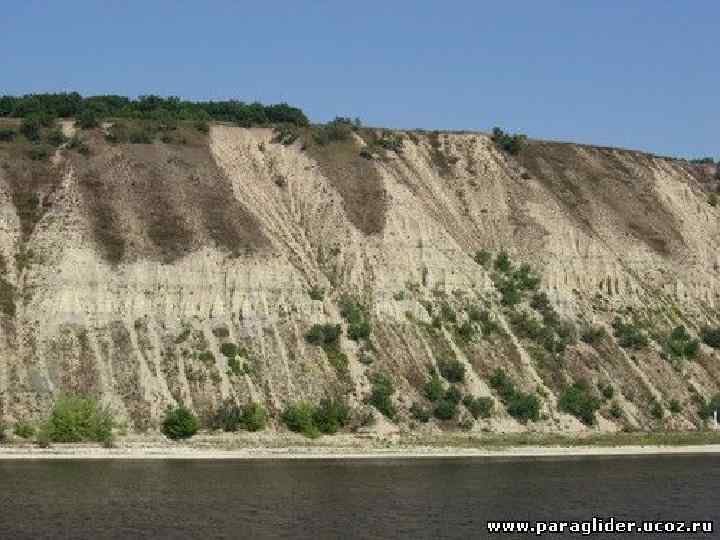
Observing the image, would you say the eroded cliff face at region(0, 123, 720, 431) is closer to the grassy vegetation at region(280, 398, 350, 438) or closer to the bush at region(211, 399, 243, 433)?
the bush at region(211, 399, 243, 433)

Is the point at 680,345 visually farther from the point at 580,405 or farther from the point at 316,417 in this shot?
the point at 316,417

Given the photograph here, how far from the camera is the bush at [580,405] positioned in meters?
82.0

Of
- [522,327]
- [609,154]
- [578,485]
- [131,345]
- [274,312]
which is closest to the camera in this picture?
[578,485]

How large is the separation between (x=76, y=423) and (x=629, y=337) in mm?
39250

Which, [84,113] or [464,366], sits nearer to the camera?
[464,366]

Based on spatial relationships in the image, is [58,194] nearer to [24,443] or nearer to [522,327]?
[24,443]

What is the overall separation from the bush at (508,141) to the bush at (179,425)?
45.5 meters

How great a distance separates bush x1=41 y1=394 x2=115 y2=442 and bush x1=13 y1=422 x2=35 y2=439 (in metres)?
0.68

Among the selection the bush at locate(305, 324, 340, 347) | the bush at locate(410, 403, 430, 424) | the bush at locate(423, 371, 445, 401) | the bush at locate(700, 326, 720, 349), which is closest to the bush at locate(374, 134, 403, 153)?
the bush at locate(305, 324, 340, 347)

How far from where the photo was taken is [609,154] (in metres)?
113

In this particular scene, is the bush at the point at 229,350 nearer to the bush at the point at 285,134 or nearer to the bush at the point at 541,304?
the bush at the point at 541,304

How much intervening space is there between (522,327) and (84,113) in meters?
36.0

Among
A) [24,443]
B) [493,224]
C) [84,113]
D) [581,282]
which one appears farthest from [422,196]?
[24,443]

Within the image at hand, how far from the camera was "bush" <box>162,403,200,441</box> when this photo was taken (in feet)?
232
